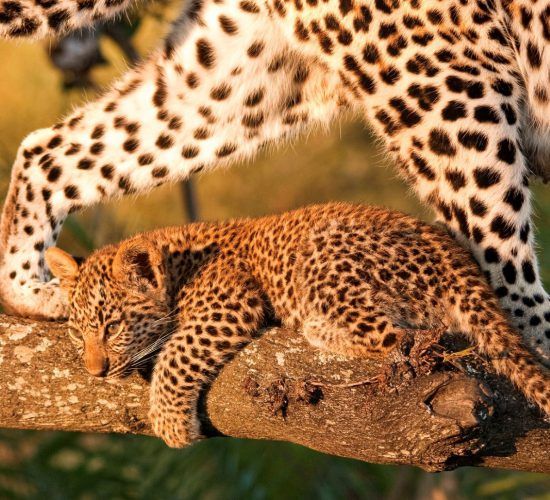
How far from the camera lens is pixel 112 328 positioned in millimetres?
7066

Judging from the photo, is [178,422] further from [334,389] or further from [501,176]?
[501,176]

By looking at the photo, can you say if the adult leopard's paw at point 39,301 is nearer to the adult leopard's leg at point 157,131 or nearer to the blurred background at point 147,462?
the adult leopard's leg at point 157,131

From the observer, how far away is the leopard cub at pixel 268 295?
6.23m

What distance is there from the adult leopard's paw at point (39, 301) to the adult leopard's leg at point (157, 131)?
1 cm

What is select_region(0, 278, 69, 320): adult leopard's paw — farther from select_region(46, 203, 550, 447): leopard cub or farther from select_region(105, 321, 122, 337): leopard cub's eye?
select_region(105, 321, 122, 337): leopard cub's eye

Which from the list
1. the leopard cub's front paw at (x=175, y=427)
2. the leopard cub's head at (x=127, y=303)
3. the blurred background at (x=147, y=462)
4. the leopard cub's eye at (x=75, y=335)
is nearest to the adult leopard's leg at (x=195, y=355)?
the leopard cub's front paw at (x=175, y=427)

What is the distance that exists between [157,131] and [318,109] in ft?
3.29

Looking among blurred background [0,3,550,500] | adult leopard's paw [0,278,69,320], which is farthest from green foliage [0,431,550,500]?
adult leopard's paw [0,278,69,320]

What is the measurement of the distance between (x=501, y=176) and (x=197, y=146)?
2002mm

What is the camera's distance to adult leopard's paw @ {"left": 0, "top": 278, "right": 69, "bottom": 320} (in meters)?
7.44

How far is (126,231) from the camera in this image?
38.4ft

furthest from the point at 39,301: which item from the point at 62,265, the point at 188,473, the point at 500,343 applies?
the point at 188,473

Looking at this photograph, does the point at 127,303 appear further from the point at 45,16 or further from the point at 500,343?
the point at 500,343

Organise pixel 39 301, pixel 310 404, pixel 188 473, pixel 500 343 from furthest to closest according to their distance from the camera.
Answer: pixel 188 473 → pixel 39 301 → pixel 500 343 → pixel 310 404
